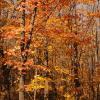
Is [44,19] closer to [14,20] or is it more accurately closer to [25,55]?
[14,20]

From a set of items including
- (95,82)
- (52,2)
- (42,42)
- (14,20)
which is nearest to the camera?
(52,2)

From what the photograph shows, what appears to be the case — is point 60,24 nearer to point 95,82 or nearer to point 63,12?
point 63,12

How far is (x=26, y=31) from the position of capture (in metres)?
14.1

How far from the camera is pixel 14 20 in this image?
17250mm

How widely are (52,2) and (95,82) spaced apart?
27.2 meters

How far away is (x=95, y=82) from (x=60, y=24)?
64.5 feet

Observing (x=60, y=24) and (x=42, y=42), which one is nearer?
(x=42, y=42)

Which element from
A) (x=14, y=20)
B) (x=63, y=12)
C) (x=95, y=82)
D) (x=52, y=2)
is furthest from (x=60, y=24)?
(x=95, y=82)

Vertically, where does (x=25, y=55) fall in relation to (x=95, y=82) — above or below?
above

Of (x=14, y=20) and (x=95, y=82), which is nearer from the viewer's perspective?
(x=14, y=20)

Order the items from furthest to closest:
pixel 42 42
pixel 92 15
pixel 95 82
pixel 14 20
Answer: pixel 95 82 → pixel 92 15 → pixel 42 42 → pixel 14 20

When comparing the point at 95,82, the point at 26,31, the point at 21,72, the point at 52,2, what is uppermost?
the point at 52,2

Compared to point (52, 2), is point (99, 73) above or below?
below

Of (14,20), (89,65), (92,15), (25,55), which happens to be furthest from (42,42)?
(89,65)
